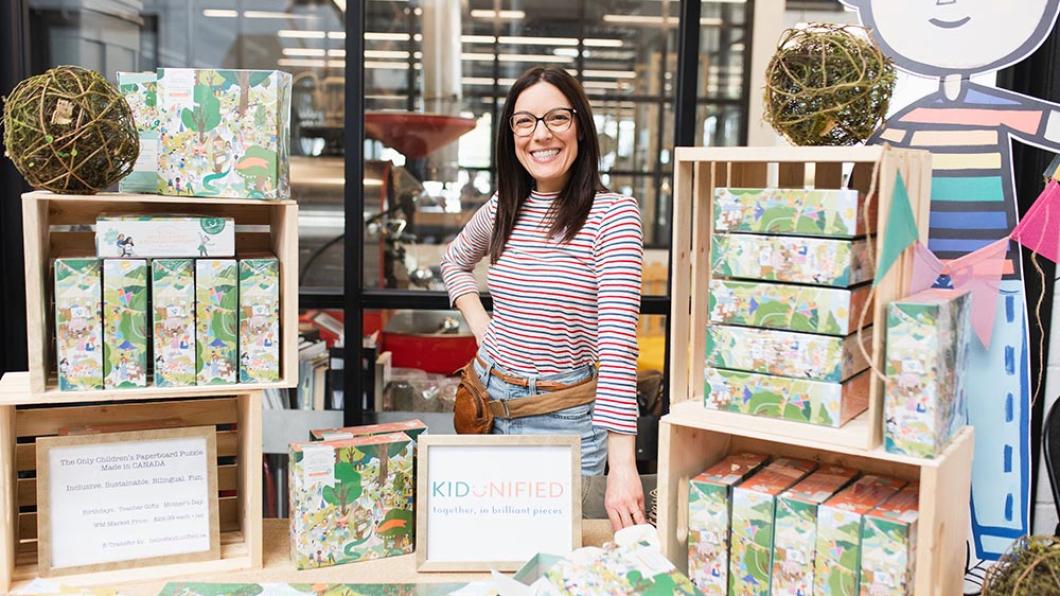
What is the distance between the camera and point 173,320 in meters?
1.78

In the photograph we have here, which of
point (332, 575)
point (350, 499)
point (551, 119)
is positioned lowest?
point (332, 575)

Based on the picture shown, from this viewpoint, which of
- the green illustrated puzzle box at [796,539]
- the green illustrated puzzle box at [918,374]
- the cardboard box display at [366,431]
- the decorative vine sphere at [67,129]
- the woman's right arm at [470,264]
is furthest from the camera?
the woman's right arm at [470,264]

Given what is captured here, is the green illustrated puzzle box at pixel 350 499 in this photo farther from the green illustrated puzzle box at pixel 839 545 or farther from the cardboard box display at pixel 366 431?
the green illustrated puzzle box at pixel 839 545

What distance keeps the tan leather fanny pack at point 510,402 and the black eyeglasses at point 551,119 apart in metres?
0.54

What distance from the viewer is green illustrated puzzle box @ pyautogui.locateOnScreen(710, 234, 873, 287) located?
1.44 metres

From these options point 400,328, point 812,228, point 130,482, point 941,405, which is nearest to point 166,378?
point 130,482

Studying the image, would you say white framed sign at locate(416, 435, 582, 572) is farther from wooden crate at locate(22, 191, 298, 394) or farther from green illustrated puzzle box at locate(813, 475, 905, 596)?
green illustrated puzzle box at locate(813, 475, 905, 596)

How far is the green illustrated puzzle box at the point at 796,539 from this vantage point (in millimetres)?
1494

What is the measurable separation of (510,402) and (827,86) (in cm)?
92

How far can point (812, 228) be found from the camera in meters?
1.46

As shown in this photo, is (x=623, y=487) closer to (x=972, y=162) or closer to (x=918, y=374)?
(x=918, y=374)

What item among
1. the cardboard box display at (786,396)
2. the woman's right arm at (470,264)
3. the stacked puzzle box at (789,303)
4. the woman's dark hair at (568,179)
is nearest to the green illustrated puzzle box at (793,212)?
the stacked puzzle box at (789,303)

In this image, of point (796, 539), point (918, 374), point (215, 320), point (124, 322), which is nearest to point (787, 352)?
point (918, 374)

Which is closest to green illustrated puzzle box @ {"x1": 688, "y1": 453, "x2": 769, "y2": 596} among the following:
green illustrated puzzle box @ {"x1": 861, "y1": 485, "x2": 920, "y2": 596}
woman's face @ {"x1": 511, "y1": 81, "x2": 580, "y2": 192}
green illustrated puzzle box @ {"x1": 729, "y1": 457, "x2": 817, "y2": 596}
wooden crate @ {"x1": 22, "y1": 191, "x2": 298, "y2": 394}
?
green illustrated puzzle box @ {"x1": 729, "y1": 457, "x2": 817, "y2": 596}
